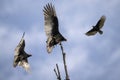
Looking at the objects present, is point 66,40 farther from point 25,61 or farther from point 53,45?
point 25,61

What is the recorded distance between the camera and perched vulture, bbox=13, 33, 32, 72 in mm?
23737

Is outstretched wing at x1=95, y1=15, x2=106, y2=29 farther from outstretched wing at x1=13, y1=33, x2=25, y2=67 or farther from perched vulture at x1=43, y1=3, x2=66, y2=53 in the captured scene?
outstretched wing at x1=13, y1=33, x2=25, y2=67

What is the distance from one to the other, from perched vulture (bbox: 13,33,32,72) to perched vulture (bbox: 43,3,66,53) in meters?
1.77

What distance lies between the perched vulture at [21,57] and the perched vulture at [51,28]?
69.8 inches

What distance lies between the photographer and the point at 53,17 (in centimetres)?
2559

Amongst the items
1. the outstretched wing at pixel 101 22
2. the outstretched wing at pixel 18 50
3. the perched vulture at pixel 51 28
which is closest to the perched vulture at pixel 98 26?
the outstretched wing at pixel 101 22

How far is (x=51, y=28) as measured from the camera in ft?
80.8

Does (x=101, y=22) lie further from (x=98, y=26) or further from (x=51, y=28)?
(x=51, y=28)

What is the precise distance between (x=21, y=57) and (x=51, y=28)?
291cm

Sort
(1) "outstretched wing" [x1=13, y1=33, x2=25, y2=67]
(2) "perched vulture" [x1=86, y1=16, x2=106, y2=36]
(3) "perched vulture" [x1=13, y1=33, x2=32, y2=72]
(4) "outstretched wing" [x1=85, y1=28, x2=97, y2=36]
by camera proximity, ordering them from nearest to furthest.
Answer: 1. (1) "outstretched wing" [x1=13, y1=33, x2=25, y2=67]
2. (3) "perched vulture" [x1=13, y1=33, x2=32, y2=72]
3. (2) "perched vulture" [x1=86, y1=16, x2=106, y2=36]
4. (4) "outstretched wing" [x1=85, y1=28, x2=97, y2=36]

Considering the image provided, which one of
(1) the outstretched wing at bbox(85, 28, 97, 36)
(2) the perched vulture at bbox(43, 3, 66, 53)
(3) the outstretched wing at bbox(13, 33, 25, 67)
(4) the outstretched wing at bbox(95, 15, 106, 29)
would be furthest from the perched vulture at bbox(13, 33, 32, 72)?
(4) the outstretched wing at bbox(95, 15, 106, 29)

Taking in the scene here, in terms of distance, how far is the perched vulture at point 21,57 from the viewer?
23.7 m

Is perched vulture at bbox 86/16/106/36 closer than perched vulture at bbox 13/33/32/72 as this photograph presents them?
No

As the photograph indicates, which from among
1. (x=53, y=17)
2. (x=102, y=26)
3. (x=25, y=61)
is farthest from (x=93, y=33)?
(x=25, y=61)
